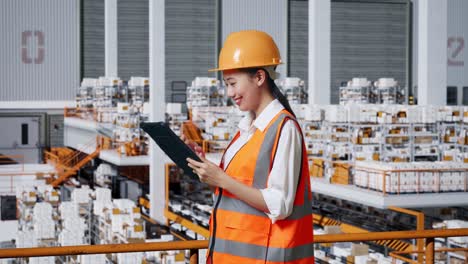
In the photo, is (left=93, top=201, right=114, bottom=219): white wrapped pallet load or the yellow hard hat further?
(left=93, top=201, right=114, bottom=219): white wrapped pallet load

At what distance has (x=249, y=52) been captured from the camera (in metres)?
2.21

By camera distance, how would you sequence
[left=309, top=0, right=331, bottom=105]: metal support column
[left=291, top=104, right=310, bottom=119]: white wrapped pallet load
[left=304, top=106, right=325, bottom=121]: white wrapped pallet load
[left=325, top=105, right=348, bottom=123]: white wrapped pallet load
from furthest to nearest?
1. [left=309, top=0, right=331, bottom=105]: metal support column
2. [left=291, top=104, right=310, bottom=119]: white wrapped pallet load
3. [left=304, top=106, right=325, bottom=121]: white wrapped pallet load
4. [left=325, top=105, right=348, bottom=123]: white wrapped pallet load

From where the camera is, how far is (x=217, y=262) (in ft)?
7.32

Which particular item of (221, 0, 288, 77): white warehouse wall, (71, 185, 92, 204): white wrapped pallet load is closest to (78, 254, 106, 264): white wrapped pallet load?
(71, 185, 92, 204): white wrapped pallet load

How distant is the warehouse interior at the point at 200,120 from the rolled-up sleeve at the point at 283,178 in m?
1.19

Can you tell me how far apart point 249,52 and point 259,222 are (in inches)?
20.0

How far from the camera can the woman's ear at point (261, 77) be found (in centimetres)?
224

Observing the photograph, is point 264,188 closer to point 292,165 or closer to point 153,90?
point 292,165

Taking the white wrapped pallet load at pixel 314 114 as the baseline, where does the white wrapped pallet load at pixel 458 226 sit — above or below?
below

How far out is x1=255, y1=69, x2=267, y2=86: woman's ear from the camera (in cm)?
224

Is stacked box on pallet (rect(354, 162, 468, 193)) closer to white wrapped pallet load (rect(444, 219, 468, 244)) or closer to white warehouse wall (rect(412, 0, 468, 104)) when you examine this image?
white wrapped pallet load (rect(444, 219, 468, 244))

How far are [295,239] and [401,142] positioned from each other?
482 inches

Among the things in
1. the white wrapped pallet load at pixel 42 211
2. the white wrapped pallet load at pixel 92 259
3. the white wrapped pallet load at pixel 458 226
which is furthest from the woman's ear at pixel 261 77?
the white wrapped pallet load at pixel 42 211

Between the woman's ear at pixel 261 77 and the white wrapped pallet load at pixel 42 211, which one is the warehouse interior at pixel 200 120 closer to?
the white wrapped pallet load at pixel 42 211
